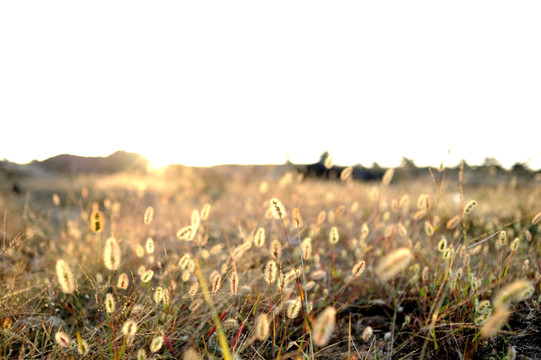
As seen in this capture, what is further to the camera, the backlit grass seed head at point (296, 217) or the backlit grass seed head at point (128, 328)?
the backlit grass seed head at point (296, 217)

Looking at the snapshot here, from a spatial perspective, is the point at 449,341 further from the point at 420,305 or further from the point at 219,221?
the point at 219,221

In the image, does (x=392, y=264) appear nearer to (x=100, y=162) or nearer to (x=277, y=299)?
(x=277, y=299)

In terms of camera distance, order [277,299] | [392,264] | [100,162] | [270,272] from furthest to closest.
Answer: [100,162], [277,299], [270,272], [392,264]

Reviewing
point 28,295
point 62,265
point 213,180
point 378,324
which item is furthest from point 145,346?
point 213,180

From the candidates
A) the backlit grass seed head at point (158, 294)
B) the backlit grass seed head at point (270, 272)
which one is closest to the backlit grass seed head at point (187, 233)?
the backlit grass seed head at point (158, 294)

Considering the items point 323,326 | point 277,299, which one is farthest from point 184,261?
point 323,326

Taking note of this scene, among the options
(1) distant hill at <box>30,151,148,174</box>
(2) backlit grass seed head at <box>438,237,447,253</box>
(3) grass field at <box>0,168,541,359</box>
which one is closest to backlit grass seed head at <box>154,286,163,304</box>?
(3) grass field at <box>0,168,541,359</box>

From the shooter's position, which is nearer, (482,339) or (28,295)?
(482,339)

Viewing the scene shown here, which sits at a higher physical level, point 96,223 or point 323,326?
point 96,223

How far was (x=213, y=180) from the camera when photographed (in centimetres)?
848

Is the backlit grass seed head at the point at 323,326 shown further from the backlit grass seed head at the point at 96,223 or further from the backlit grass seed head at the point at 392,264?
the backlit grass seed head at the point at 96,223

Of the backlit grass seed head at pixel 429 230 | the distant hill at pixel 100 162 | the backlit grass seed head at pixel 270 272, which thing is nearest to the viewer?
the backlit grass seed head at pixel 270 272

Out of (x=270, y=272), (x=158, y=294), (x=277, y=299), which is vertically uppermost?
(x=270, y=272)

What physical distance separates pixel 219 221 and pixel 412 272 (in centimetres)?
217
